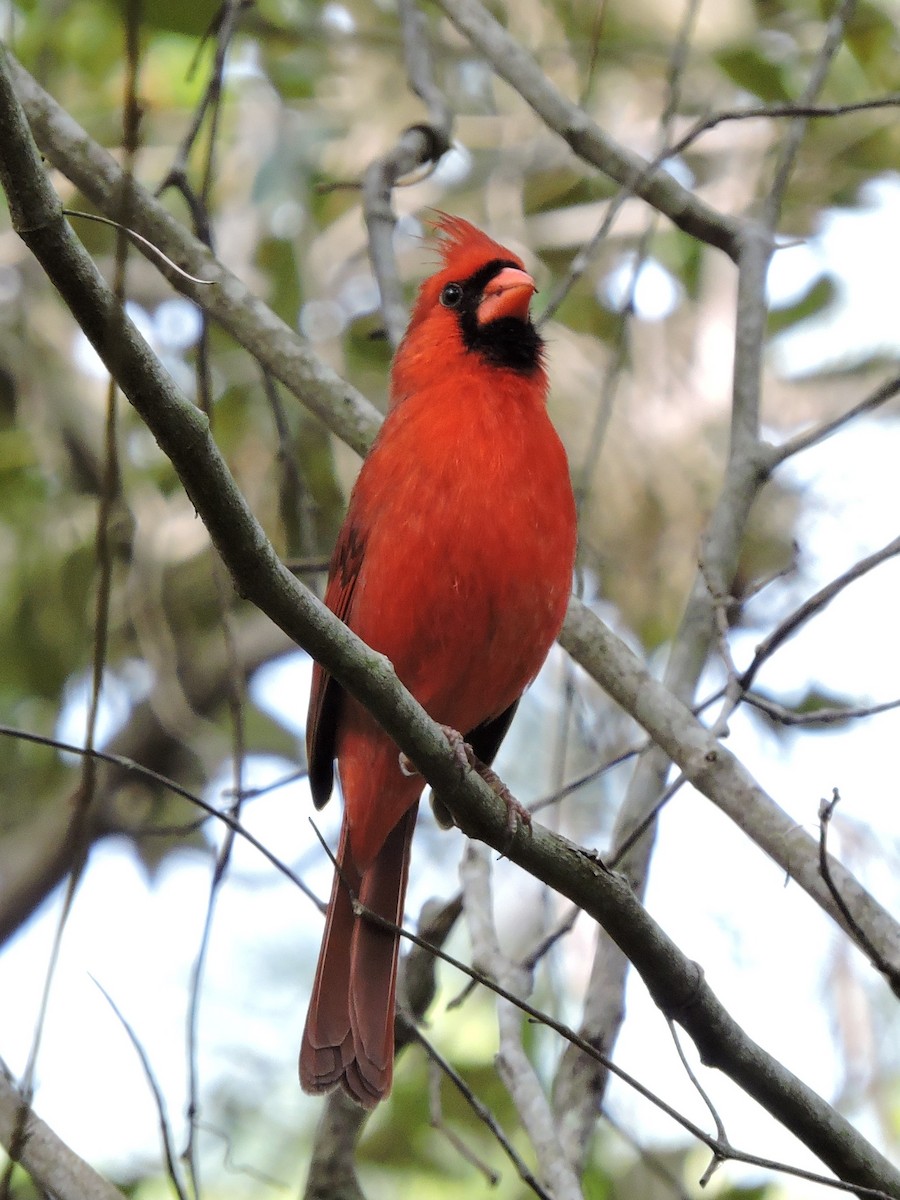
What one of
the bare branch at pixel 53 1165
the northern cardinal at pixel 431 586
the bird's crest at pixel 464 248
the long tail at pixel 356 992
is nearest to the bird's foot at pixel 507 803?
the northern cardinal at pixel 431 586

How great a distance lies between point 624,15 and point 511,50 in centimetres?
158

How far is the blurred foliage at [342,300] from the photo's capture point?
16.1 ft

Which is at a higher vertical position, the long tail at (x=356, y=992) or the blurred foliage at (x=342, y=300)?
the blurred foliage at (x=342, y=300)

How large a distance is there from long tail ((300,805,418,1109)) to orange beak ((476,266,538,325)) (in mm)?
1192

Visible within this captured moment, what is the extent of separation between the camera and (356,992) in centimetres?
335

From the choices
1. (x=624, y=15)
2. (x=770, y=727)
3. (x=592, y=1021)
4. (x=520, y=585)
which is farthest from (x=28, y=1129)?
(x=624, y=15)

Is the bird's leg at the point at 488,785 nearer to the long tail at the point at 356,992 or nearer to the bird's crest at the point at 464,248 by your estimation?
the long tail at the point at 356,992

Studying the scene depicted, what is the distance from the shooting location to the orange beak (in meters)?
3.61

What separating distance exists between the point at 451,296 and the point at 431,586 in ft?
3.22

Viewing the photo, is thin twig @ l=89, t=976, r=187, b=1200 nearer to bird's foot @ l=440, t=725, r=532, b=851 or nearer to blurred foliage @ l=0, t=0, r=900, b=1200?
bird's foot @ l=440, t=725, r=532, b=851

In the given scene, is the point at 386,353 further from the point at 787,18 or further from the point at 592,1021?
the point at 592,1021

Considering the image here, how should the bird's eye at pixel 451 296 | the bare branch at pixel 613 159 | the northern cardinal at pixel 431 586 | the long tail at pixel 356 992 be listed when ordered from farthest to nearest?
the bird's eye at pixel 451 296, the bare branch at pixel 613 159, the long tail at pixel 356 992, the northern cardinal at pixel 431 586

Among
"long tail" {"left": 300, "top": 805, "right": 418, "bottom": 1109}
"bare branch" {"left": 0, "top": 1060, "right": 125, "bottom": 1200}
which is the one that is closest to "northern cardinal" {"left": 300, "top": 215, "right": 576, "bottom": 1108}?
"long tail" {"left": 300, "top": 805, "right": 418, "bottom": 1109}

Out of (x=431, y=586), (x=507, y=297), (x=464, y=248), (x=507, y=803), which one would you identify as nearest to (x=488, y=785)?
(x=507, y=803)
